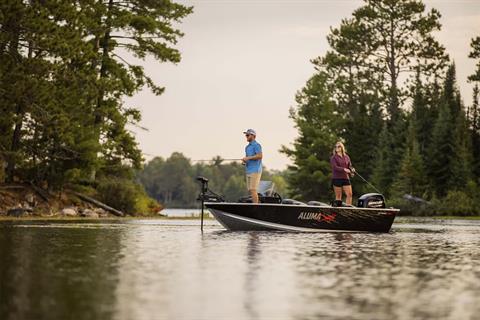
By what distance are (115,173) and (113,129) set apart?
7.17 ft

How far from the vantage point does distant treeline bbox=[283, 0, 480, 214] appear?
59.0 metres

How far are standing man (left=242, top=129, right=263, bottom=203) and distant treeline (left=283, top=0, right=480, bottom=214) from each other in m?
31.2

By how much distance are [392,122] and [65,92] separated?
4394 centimetres

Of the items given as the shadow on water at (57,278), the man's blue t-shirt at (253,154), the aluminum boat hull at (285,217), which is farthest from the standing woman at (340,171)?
the shadow on water at (57,278)

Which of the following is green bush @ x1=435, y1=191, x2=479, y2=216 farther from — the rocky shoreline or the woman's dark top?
the woman's dark top

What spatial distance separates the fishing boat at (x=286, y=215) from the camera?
21.9m

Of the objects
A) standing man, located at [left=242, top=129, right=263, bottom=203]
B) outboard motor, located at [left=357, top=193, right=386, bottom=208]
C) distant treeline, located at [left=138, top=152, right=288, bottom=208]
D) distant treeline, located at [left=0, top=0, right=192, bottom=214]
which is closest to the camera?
standing man, located at [left=242, top=129, right=263, bottom=203]

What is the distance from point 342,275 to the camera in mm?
11039

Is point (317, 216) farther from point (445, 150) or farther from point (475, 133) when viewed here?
point (475, 133)

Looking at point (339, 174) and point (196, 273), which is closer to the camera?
point (196, 273)

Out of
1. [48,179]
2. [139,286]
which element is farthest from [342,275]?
[48,179]

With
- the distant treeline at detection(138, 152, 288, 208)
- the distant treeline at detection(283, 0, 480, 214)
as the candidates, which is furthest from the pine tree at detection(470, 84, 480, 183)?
the distant treeline at detection(138, 152, 288, 208)

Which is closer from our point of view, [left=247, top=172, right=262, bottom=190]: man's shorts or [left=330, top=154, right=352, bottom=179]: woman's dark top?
[left=247, top=172, right=262, bottom=190]: man's shorts

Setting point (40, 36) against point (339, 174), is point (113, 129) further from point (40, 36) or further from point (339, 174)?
point (339, 174)
